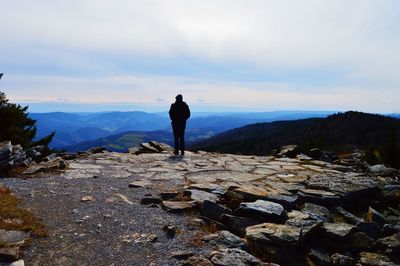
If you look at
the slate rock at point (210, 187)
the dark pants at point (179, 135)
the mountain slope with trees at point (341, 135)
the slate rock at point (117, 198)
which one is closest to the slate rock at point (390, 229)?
the slate rock at point (210, 187)

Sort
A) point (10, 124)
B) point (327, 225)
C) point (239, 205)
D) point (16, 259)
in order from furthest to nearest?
1. point (10, 124)
2. point (239, 205)
3. point (327, 225)
4. point (16, 259)

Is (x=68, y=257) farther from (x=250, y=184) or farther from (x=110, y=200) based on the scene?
(x=250, y=184)

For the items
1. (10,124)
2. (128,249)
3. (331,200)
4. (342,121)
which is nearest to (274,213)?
(331,200)

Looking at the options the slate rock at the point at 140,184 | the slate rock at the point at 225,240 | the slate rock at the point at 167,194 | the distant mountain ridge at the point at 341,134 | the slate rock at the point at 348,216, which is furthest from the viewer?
the distant mountain ridge at the point at 341,134

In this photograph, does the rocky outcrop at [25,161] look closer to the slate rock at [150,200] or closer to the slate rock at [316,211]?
the slate rock at [150,200]

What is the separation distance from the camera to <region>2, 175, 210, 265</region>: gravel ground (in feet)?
21.6

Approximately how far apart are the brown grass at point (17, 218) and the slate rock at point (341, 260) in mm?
6090

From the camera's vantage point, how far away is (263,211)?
8.56 m

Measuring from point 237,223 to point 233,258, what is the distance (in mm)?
1680

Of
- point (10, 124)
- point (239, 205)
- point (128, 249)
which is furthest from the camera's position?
point (10, 124)

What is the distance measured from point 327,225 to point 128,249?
4729 millimetres

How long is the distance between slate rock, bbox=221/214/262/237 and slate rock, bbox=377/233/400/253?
2.89m

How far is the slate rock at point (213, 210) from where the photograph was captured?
8.57m

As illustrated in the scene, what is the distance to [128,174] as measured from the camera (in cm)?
1284
